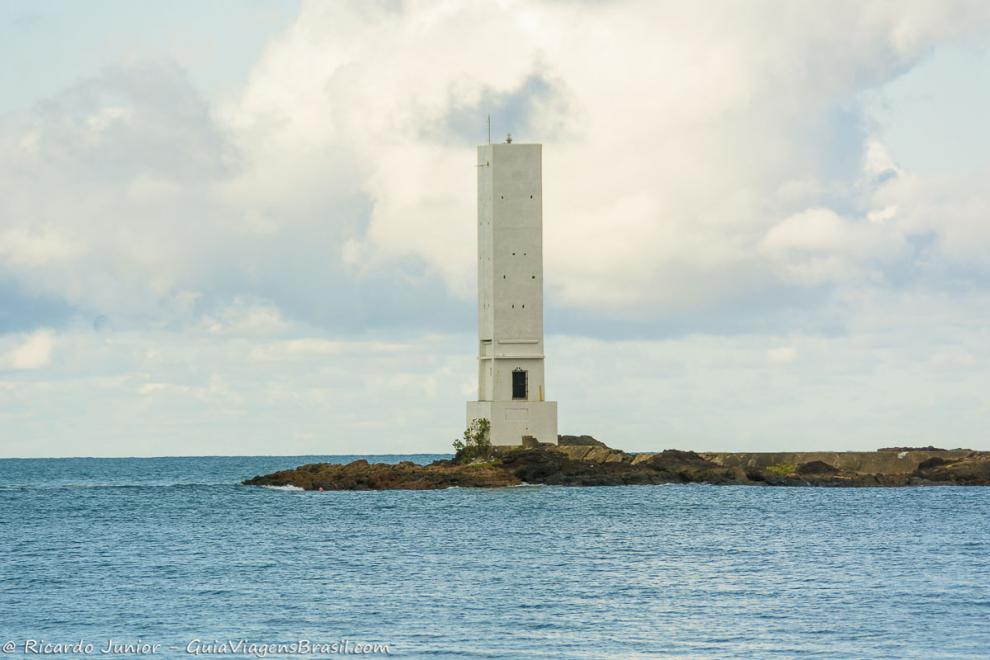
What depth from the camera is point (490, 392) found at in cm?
6209

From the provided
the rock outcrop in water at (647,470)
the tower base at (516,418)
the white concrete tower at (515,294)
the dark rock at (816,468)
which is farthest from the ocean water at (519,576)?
the dark rock at (816,468)

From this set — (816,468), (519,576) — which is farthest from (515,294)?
(519,576)

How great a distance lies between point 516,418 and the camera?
61625mm

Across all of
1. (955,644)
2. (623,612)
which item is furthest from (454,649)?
(955,644)

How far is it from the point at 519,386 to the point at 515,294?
13.2 feet

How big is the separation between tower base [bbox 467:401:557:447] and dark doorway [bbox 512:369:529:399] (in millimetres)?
438

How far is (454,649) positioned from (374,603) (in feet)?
17.5

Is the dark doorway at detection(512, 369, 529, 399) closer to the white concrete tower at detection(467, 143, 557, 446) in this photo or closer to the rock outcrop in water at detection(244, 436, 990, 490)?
the white concrete tower at detection(467, 143, 557, 446)

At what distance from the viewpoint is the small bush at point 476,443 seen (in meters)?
61.6

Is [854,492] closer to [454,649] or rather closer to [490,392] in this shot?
[490,392]

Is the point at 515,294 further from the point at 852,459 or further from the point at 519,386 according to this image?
the point at 852,459

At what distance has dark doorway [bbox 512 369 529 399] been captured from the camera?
203ft

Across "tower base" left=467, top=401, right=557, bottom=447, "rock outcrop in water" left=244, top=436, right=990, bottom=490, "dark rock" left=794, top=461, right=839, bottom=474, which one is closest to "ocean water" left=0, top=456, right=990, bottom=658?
"rock outcrop in water" left=244, top=436, right=990, bottom=490

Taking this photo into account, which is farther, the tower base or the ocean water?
the tower base
